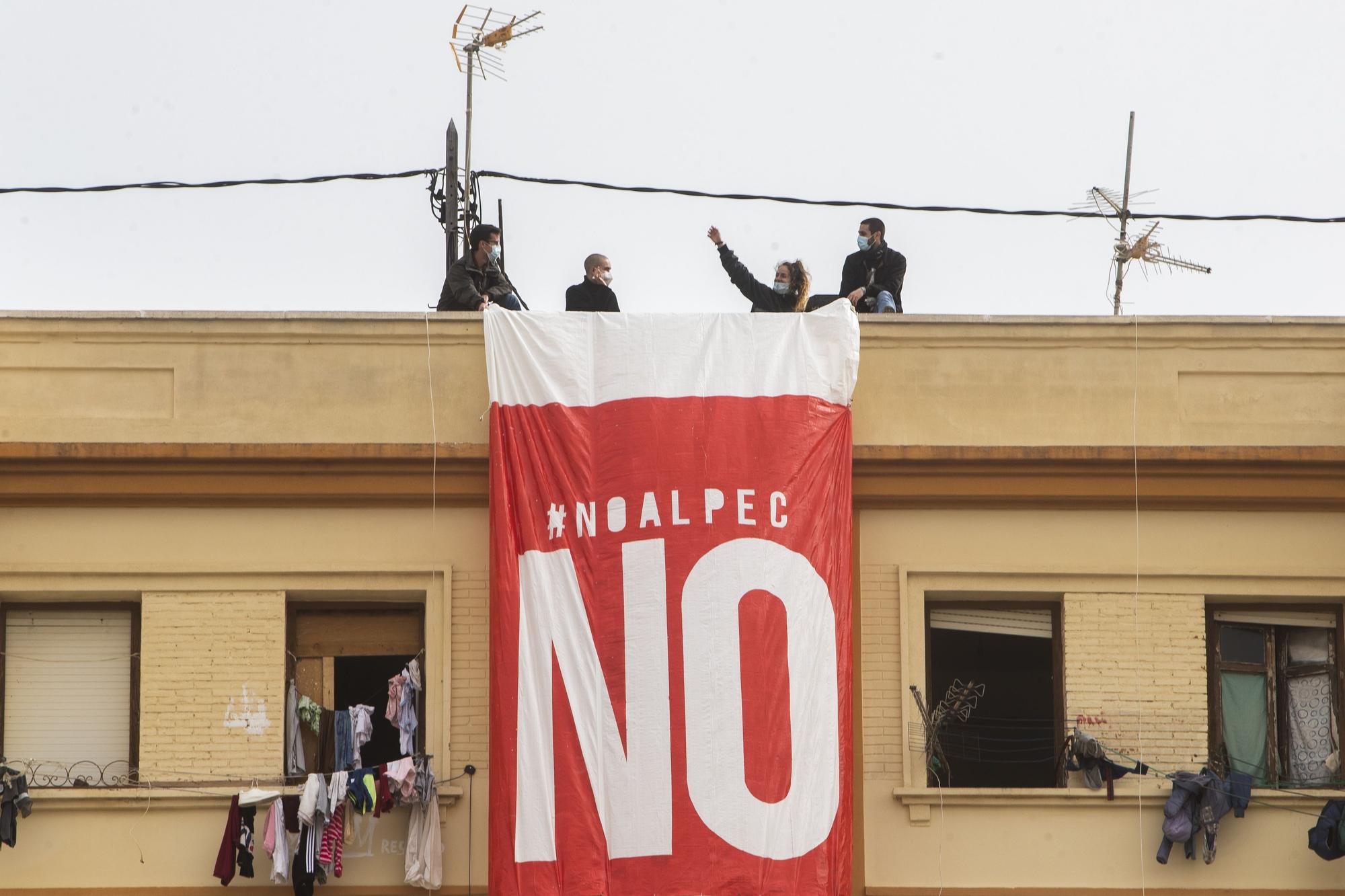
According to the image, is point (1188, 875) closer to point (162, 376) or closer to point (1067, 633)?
point (1067, 633)

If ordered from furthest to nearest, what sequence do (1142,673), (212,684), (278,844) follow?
(1142,673), (212,684), (278,844)

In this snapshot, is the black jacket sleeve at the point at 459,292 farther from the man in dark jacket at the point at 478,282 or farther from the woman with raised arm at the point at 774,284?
the woman with raised arm at the point at 774,284

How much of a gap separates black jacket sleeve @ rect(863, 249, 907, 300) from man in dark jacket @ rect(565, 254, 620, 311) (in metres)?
2.31

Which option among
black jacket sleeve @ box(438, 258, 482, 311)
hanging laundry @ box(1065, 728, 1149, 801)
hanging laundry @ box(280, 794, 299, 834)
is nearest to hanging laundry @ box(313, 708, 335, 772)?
hanging laundry @ box(280, 794, 299, 834)

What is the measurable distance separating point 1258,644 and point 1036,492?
2363mm

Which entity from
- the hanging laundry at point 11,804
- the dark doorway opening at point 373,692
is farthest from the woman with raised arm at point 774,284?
the hanging laundry at point 11,804

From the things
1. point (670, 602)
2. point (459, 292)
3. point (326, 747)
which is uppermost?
point (459, 292)

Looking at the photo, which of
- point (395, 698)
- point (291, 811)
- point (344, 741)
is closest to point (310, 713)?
point (344, 741)

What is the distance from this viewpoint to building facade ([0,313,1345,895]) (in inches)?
659

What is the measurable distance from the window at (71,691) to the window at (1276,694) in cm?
910

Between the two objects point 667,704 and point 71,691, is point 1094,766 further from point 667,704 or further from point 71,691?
point 71,691

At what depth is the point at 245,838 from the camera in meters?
16.3

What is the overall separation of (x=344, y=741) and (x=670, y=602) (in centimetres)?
301

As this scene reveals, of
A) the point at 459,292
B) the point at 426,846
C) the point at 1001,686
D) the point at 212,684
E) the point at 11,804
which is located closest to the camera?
the point at 11,804
